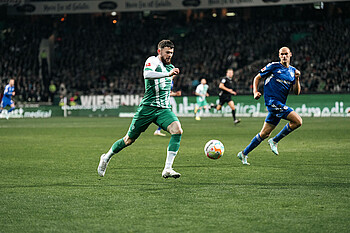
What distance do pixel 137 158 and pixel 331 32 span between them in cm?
3038

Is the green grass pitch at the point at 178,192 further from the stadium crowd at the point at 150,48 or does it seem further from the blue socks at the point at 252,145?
the stadium crowd at the point at 150,48

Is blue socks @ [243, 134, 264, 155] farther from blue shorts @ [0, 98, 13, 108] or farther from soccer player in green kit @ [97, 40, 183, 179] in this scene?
blue shorts @ [0, 98, 13, 108]

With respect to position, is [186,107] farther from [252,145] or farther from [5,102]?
[252,145]

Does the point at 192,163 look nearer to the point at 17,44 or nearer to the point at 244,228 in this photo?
the point at 244,228

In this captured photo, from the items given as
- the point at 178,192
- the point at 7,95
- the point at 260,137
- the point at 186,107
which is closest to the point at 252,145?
the point at 260,137

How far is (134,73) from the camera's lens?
143ft

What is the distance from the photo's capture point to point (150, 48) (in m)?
45.9

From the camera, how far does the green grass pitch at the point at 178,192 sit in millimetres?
5758

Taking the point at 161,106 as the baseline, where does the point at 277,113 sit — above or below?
below

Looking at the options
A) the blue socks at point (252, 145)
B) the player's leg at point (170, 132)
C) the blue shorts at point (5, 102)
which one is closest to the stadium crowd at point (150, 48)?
the blue shorts at point (5, 102)

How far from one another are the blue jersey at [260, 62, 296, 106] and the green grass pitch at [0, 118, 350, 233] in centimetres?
127

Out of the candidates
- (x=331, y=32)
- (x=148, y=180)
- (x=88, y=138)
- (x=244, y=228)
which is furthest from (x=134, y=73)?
(x=244, y=228)

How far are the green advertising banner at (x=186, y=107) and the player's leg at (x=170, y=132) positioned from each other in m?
22.6

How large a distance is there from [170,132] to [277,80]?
345 cm
